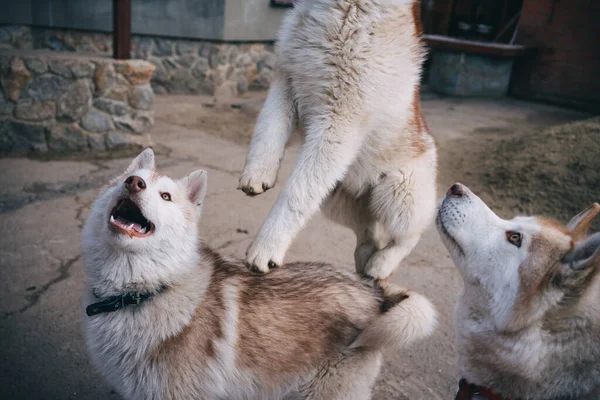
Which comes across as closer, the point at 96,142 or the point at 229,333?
the point at 229,333

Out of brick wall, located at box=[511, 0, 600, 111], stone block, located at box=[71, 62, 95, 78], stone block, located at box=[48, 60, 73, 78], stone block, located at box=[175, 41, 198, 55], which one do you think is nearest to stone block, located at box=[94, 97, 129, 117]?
stone block, located at box=[71, 62, 95, 78]

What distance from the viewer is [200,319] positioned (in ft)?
7.57

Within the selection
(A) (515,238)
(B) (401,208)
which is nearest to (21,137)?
(B) (401,208)

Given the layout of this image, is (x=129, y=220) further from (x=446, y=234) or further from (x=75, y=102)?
(x=75, y=102)

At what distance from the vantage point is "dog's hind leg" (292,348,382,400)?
2377 mm

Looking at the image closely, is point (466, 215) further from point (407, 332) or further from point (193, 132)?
point (193, 132)

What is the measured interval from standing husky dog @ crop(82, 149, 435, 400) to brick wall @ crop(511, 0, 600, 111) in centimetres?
947

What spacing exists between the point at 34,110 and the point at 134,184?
4.44 m

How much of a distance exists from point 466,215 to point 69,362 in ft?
7.52

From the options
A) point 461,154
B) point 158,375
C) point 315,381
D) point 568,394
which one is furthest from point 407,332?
point 461,154

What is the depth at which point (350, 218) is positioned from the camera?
9.53ft

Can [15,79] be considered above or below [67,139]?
above

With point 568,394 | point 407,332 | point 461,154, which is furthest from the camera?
point 461,154

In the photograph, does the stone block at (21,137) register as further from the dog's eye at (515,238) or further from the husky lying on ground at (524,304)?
the dog's eye at (515,238)
